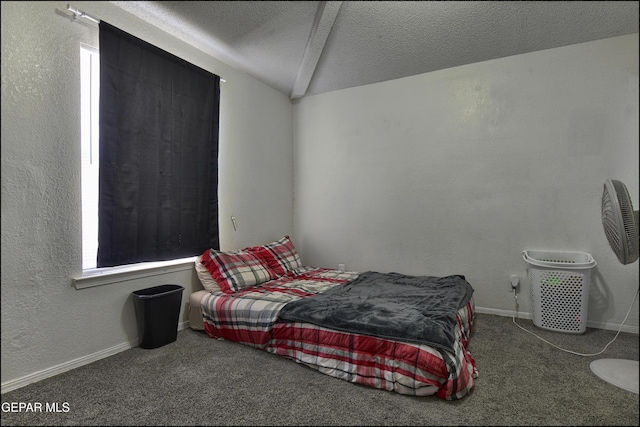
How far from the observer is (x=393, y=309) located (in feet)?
5.88

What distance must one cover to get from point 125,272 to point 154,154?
73 centimetres

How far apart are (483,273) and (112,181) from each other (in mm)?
2729

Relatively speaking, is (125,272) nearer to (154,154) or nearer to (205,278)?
(205,278)

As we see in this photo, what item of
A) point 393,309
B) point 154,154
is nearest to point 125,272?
point 154,154

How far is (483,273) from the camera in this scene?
265 cm

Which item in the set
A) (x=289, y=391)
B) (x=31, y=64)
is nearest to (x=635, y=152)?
(x=289, y=391)

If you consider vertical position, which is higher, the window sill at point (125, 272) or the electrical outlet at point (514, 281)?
the window sill at point (125, 272)

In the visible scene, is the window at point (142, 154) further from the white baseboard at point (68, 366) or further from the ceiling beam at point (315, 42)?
the ceiling beam at point (315, 42)

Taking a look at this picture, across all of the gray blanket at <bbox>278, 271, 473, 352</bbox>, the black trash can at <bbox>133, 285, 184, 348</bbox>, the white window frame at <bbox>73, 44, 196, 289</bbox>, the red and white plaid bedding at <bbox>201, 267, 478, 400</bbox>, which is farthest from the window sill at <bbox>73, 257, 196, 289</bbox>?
the gray blanket at <bbox>278, 271, 473, 352</bbox>

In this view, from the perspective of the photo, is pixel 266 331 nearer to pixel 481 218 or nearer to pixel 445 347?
pixel 445 347

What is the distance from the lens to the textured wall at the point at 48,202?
2.94 feet

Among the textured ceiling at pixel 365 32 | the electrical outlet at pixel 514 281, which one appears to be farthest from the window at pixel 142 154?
the electrical outlet at pixel 514 281

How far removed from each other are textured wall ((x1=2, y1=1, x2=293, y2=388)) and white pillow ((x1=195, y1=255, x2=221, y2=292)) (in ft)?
0.32

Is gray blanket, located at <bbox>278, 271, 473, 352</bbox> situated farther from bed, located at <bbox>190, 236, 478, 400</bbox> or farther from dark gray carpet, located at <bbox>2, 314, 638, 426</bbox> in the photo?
dark gray carpet, located at <bbox>2, 314, 638, 426</bbox>
